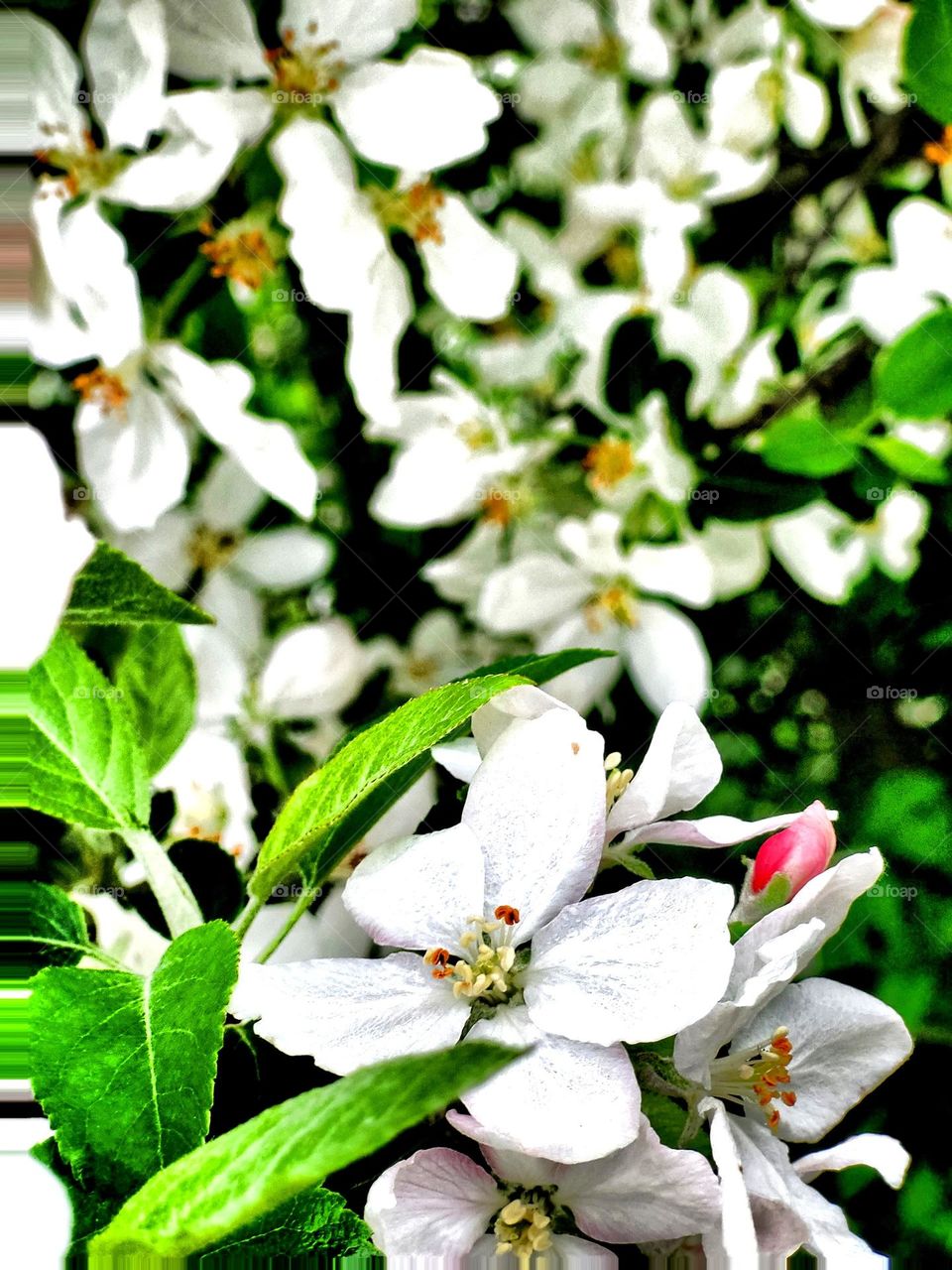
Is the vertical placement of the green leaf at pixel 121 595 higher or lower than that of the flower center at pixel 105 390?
higher

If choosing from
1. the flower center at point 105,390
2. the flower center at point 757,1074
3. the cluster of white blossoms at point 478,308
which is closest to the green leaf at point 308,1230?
the flower center at point 757,1074

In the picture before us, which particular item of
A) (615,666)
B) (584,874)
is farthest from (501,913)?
(615,666)

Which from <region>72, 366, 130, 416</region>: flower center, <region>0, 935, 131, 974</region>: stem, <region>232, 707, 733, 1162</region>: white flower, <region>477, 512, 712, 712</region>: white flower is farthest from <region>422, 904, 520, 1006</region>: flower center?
<region>72, 366, 130, 416</region>: flower center

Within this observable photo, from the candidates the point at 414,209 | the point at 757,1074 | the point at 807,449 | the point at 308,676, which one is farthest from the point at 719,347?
the point at 757,1074

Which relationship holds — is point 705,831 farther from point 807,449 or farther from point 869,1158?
point 807,449

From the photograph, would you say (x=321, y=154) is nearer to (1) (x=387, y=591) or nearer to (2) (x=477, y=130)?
(2) (x=477, y=130)

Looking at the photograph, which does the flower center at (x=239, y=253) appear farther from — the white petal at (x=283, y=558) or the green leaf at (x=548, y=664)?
the green leaf at (x=548, y=664)

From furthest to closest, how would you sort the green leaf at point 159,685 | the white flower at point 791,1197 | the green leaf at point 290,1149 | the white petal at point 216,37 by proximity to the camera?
the white petal at point 216,37, the green leaf at point 159,685, the white flower at point 791,1197, the green leaf at point 290,1149
